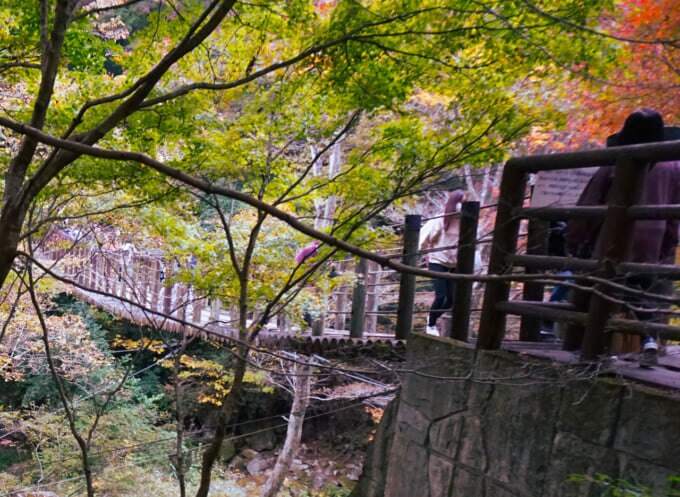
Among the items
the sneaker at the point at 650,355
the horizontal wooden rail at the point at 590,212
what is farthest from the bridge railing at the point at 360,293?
the sneaker at the point at 650,355

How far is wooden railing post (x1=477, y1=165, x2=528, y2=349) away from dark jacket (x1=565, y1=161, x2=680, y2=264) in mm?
232

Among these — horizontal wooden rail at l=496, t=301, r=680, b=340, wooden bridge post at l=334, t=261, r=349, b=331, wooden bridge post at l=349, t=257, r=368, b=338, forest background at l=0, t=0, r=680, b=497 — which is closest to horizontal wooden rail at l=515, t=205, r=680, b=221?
horizontal wooden rail at l=496, t=301, r=680, b=340

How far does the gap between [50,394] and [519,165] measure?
9242 millimetres

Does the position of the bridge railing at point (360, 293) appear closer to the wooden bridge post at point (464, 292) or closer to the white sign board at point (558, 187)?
the wooden bridge post at point (464, 292)

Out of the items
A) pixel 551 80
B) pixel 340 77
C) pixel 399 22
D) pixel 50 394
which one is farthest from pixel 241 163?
pixel 50 394

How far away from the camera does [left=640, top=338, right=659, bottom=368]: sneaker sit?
5.56 feet

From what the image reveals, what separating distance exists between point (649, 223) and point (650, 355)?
48cm

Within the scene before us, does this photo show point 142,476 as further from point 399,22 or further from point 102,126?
point 399,22

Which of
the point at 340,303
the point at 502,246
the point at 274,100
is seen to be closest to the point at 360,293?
the point at 340,303

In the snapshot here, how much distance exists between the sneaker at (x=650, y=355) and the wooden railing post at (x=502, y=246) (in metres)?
0.50

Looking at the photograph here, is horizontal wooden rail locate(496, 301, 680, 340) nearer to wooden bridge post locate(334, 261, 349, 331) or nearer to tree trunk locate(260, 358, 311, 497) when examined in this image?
wooden bridge post locate(334, 261, 349, 331)

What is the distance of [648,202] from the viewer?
5.84ft

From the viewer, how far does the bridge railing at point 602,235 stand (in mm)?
1489

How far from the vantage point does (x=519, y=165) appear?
192cm
